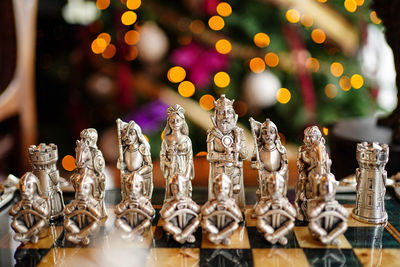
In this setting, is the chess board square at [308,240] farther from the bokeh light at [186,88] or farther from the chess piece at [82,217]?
the bokeh light at [186,88]

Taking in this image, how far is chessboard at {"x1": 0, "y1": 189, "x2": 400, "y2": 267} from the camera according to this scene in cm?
108

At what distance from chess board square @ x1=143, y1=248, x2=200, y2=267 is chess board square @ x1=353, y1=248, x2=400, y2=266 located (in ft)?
1.53

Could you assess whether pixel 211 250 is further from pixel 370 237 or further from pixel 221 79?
pixel 221 79

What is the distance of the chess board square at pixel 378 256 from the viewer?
1.06 m

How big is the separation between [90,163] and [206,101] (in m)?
1.65

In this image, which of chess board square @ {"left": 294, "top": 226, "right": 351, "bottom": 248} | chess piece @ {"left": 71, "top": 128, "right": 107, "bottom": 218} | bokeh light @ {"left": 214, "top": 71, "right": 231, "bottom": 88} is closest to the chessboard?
chess board square @ {"left": 294, "top": 226, "right": 351, "bottom": 248}

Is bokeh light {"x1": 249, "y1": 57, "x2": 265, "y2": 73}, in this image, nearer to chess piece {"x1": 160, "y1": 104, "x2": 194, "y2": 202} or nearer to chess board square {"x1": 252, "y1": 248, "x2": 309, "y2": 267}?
chess piece {"x1": 160, "y1": 104, "x2": 194, "y2": 202}

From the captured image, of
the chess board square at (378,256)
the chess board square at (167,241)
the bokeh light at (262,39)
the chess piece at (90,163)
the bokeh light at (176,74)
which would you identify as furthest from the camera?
the bokeh light at (176,74)

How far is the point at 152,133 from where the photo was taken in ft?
9.33

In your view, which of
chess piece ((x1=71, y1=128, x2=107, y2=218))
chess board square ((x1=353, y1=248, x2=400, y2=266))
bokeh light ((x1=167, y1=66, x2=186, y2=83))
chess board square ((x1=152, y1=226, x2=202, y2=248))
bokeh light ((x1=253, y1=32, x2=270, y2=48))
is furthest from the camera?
bokeh light ((x1=167, y1=66, x2=186, y2=83))

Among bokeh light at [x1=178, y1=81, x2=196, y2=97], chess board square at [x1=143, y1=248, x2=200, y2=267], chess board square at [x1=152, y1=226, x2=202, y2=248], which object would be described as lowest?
chess board square at [x1=143, y1=248, x2=200, y2=267]

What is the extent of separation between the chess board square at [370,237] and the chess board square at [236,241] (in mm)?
317

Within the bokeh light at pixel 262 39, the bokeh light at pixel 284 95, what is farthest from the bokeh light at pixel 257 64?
the bokeh light at pixel 284 95

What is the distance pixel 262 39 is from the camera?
8.86 feet
